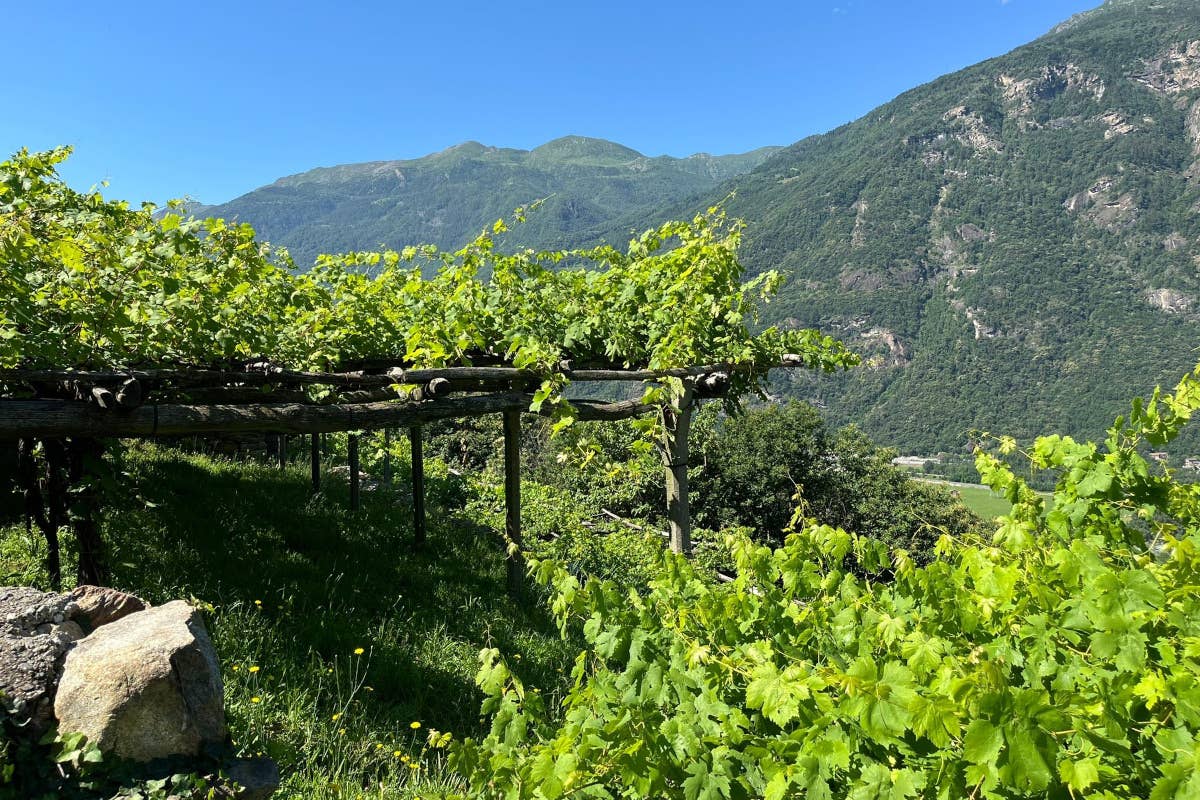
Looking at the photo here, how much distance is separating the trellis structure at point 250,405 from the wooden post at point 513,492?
40mm

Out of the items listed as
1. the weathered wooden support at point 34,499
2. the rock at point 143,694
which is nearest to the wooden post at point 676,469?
the rock at point 143,694

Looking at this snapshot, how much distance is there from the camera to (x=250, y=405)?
404 centimetres

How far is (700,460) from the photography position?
89.9 ft

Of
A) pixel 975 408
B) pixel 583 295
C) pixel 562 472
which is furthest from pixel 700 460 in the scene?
pixel 975 408

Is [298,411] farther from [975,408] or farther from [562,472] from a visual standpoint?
[975,408]

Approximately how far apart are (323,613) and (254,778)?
2422 mm

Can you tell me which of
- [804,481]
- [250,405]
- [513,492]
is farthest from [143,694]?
[804,481]

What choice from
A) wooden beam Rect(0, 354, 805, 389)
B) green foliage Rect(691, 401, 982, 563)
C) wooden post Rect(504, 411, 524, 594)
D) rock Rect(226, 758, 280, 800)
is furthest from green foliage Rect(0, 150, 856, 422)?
green foliage Rect(691, 401, 982, 563)

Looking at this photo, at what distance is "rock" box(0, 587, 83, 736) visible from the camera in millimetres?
2578

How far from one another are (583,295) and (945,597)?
14.1 ft

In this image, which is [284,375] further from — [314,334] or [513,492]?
[513,492]

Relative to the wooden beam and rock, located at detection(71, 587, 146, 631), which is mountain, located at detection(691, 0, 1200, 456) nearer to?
the wooden beam

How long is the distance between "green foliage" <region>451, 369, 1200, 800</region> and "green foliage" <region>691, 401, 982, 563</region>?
23.9 meters

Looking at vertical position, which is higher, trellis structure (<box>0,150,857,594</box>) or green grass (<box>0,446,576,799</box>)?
trellis structure (<box>0,150,857,594</box>)
